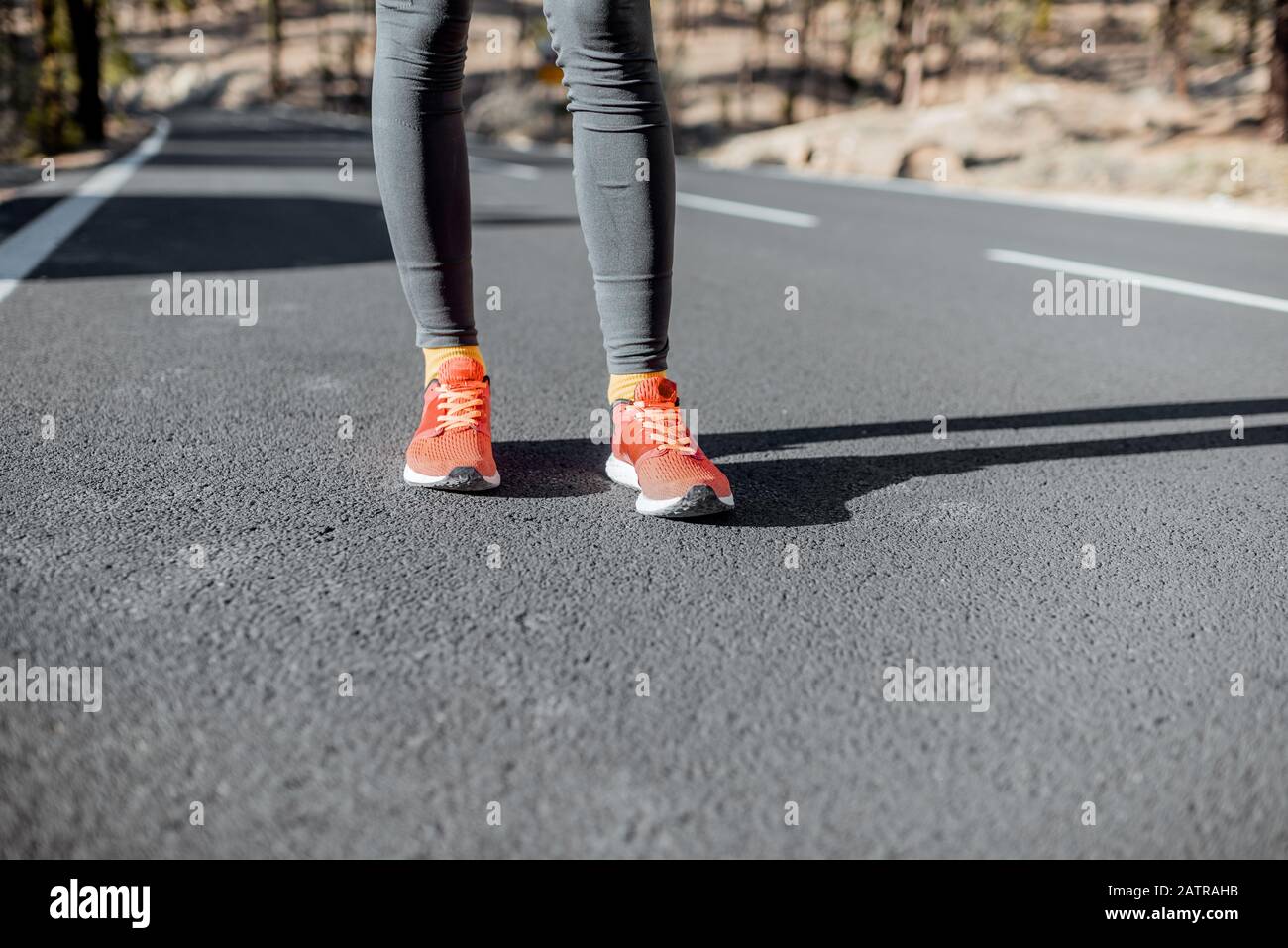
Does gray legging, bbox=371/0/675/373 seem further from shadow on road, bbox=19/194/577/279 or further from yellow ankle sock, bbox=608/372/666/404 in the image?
shadow on road, bbox=19/194/577/279

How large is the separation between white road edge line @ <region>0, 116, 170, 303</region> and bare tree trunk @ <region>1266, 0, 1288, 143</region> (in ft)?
47.4

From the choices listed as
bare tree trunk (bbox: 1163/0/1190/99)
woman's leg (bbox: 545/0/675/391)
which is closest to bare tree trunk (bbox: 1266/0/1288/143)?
bare tree trunk (bbox: 1163/0/1190/99)

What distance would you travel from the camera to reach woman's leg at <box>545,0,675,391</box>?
211 cm

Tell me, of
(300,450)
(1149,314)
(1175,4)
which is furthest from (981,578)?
(1175,4)

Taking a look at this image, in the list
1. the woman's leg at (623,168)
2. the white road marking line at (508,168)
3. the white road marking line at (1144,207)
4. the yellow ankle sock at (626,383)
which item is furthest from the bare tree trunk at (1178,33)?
the yellow ankle sock at (626,383)

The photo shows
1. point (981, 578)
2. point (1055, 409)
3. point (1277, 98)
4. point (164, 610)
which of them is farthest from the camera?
point (1277, 98)

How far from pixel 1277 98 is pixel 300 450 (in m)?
16.6

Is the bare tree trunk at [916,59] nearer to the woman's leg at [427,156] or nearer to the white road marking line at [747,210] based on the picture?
the white road marking line at [747,210]

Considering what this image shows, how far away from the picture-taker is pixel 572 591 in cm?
181

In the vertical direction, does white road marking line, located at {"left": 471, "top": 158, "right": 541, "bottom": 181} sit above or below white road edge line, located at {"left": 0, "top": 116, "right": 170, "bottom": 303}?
below

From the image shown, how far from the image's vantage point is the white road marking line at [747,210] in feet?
27.7

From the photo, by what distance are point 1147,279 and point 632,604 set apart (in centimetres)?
491

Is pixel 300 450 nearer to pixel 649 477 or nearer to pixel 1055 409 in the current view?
pixel 649 477

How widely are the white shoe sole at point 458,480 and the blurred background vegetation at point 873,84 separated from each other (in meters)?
1.12
